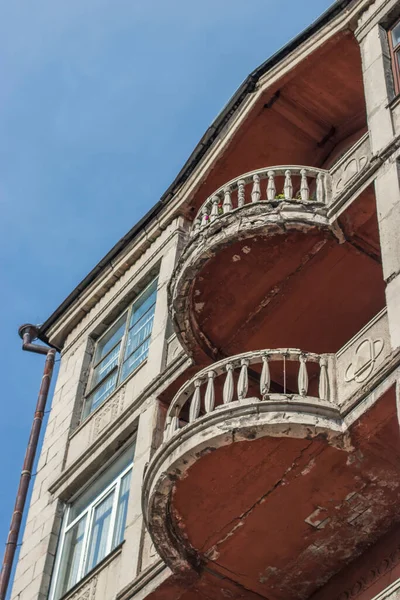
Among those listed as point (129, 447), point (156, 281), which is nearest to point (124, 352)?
point (156, 281)

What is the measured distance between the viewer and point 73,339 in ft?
78.6

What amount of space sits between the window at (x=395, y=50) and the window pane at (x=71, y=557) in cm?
870

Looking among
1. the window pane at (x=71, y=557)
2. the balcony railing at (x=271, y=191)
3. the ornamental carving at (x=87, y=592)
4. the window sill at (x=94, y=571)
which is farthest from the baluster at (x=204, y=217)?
the ornamental carving at (x=87, y=592)

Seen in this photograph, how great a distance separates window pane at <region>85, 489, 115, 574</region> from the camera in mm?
18328

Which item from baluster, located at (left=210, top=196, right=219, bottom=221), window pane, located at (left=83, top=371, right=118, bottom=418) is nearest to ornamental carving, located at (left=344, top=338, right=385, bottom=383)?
baluster, located at (left=210, top=196, right=219, bottom=221)

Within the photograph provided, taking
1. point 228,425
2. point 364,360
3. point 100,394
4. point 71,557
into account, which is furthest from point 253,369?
point 100,394

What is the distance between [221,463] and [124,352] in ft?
26.3

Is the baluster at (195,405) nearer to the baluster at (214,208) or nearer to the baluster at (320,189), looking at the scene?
the baluster at (214,208)

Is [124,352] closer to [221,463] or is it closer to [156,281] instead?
[156,281]

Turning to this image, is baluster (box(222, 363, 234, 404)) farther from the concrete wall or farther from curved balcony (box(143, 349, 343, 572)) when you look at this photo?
the concrete wall

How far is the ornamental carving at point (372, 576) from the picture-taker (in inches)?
529

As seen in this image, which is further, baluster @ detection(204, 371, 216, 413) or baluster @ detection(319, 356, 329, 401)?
baluster @ detection(204, 371, 216, 413)

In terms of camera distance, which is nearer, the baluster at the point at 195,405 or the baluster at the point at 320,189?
the baluster at the point at 195,405

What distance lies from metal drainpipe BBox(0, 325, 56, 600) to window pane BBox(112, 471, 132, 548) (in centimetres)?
299
